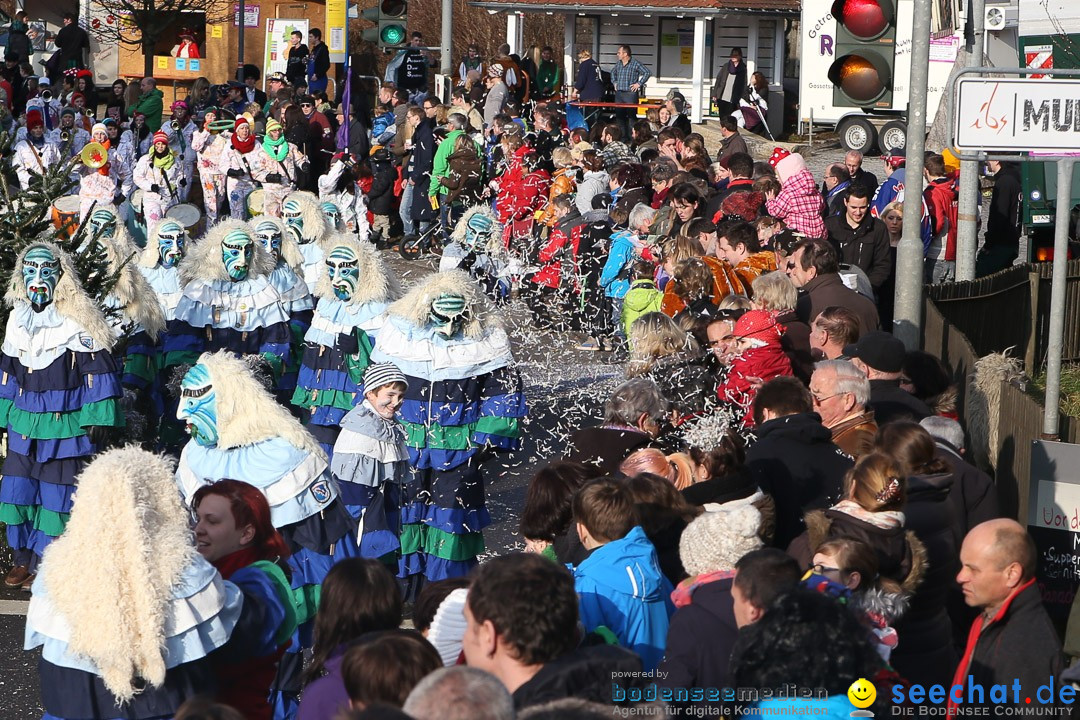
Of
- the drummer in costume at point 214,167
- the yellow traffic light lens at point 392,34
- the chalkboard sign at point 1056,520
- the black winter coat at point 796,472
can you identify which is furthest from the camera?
the yellow traffic light lens at point 392,34

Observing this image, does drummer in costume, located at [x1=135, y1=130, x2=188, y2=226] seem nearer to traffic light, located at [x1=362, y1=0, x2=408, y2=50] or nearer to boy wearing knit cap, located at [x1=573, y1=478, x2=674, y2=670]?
traffic light, located at [x1=362, y1=0, x2=408, y2=50]

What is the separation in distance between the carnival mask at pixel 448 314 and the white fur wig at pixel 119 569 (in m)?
3.63

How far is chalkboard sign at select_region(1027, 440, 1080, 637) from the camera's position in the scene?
679 centimetres

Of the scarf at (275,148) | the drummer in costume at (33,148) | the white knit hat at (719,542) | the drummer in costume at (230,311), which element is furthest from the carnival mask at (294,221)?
the white knit hat at (719,542)

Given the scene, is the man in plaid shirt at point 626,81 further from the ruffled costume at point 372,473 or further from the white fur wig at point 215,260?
the ruffled costume at point 372,473

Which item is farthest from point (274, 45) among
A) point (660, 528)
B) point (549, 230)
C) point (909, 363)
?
point (660, 528)

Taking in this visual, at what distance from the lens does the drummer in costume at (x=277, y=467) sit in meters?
6.20

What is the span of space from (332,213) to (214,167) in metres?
7.17

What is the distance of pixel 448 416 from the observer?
807 cm

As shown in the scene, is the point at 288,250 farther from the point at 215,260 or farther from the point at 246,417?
the point at 246,417

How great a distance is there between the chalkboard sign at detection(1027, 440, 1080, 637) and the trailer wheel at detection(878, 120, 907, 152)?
16892 millimetres

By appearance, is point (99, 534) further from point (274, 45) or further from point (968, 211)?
point (274, 45)

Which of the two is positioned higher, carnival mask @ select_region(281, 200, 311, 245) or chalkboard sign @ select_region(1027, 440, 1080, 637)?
carnival mask @ select_region(281, 200, 311, 245)

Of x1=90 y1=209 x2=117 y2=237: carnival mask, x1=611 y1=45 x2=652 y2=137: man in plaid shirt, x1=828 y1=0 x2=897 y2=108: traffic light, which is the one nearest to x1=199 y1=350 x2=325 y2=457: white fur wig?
x1=828 y1=0 x2=897 y2=108: traffic light
